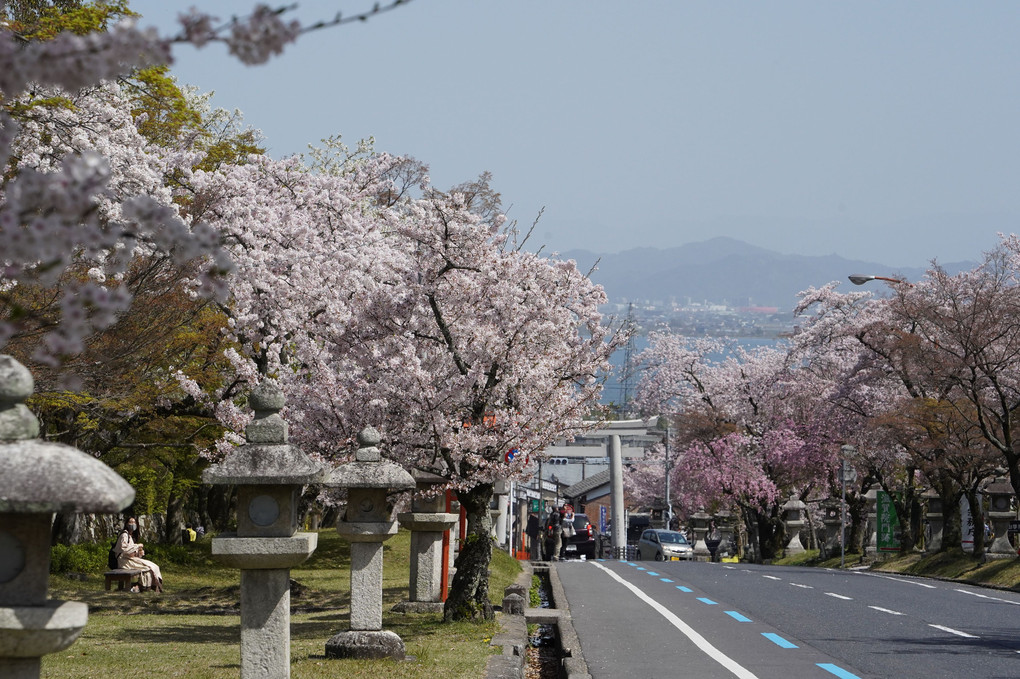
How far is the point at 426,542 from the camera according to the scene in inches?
666

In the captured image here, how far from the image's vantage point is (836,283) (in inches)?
1880

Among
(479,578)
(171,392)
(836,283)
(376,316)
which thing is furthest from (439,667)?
(836,283)

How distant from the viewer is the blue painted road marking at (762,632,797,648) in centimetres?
1362

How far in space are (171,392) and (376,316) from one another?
6.64 meters

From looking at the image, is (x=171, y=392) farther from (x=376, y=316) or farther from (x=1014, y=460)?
(x=1014, y=460)

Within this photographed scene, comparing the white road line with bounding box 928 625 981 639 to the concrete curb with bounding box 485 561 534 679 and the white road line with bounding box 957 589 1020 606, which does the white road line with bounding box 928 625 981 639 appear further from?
the concrete curb with bounding box 485 561 534 679

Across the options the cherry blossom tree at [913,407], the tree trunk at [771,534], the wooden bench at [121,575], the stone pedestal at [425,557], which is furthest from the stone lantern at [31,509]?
the tree trunk at [771,534]

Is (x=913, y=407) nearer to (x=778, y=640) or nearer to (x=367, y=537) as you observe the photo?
(x=778, y=640)

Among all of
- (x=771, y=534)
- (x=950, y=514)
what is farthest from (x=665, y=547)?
(x=950, y=514)

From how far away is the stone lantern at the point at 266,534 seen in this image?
870 centimetres

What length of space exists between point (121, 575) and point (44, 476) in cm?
1836

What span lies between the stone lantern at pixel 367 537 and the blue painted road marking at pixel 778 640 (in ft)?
15.7

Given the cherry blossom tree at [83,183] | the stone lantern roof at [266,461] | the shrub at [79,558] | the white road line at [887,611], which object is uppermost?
the cherry blossom tree at [83,183]

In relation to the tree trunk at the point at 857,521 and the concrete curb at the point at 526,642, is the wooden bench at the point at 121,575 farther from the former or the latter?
the tree trunk at the point at 857,521
